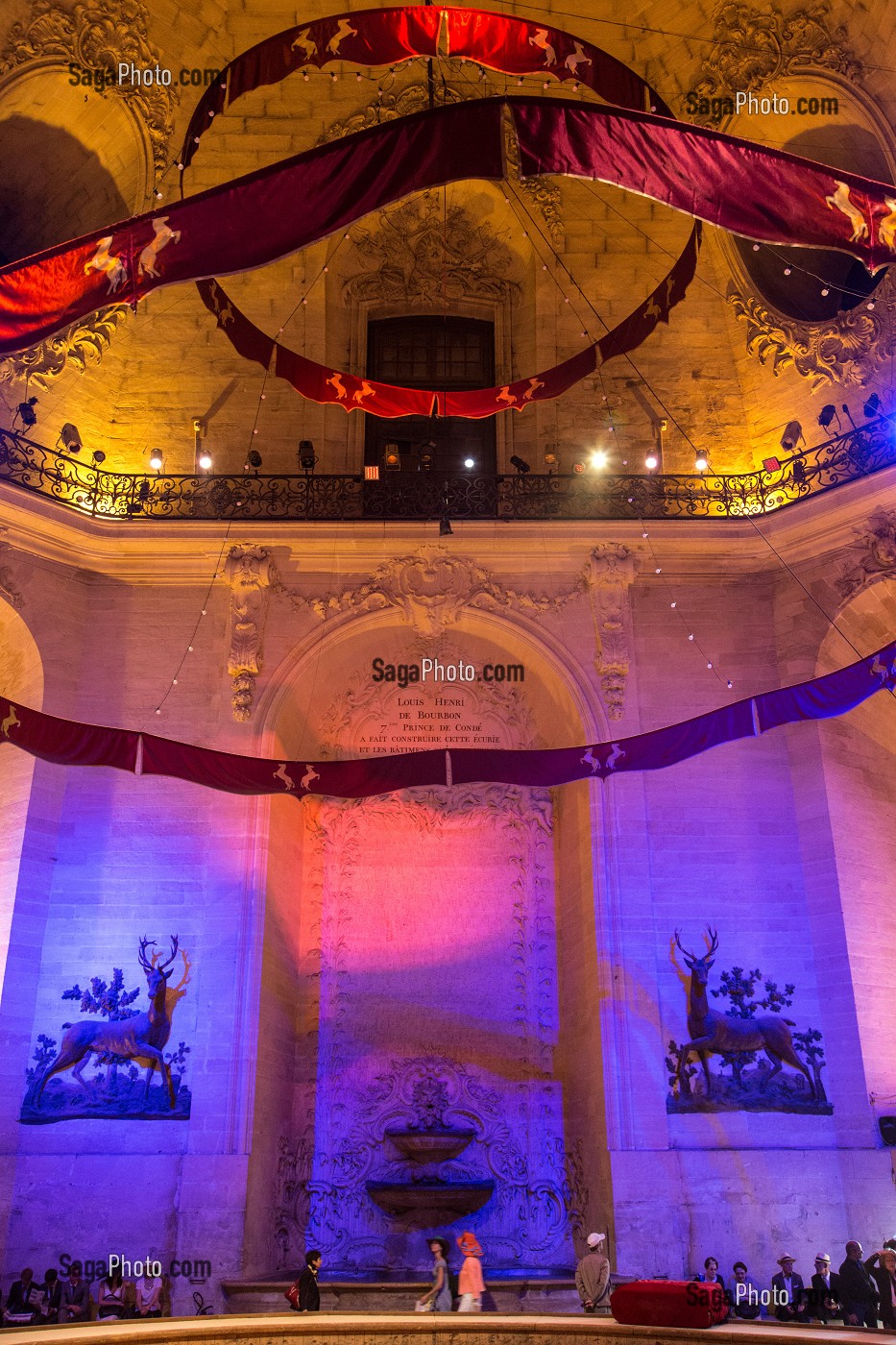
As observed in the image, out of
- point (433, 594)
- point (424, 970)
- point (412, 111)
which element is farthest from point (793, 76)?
point (424, 970)

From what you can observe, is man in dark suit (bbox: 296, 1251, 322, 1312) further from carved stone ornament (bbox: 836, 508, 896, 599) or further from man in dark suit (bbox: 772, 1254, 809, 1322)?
carved stone ornament (bbox: 836, 508, 896, 599)

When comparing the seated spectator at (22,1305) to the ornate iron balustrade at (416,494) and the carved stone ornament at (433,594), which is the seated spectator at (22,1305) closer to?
the carved stone ornament at (433,594)

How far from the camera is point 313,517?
14305 mm

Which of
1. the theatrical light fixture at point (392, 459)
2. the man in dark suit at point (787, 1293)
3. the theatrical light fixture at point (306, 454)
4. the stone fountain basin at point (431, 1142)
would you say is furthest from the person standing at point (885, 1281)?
the theatrical light fixture at point (306, 454)

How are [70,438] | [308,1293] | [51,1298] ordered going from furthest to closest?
[70,438]
[51,1298]
[308,1293]

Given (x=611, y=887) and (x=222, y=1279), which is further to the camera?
(x=611, y=887)

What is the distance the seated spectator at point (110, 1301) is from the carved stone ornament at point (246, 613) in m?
5.82

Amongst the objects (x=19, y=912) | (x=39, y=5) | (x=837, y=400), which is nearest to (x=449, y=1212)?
(x=19, y=912)

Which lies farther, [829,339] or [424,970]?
[424,970]

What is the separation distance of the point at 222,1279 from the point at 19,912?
417 centimetres

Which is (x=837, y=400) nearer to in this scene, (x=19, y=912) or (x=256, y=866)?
(x=256, y=866)

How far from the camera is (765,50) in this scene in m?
15.1

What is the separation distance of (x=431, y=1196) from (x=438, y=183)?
9.93m

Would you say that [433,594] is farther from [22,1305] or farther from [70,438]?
[22,1305]
